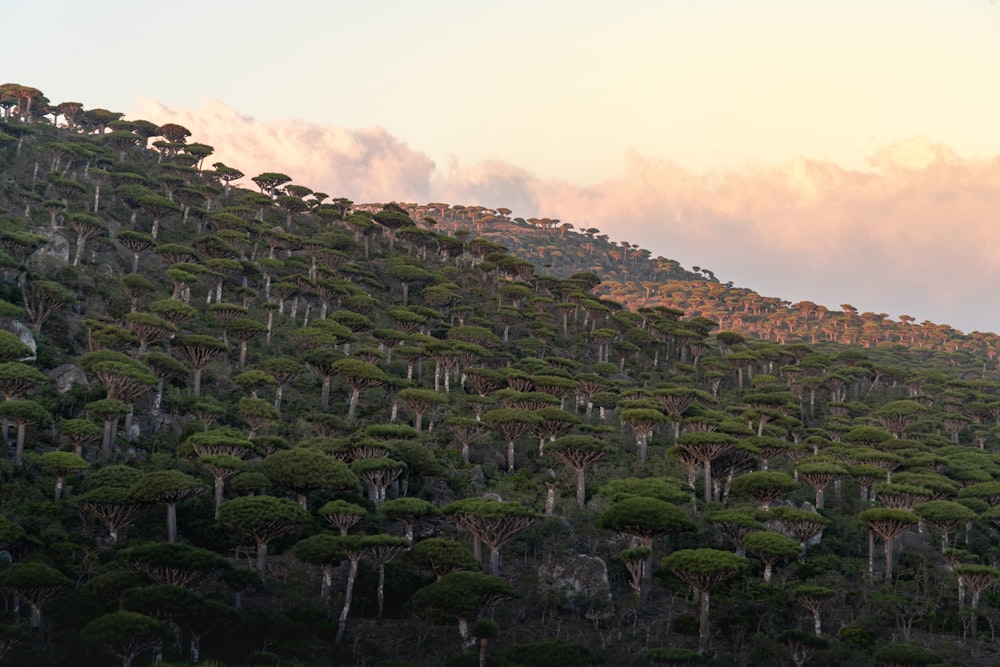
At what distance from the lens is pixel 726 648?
1692 inches

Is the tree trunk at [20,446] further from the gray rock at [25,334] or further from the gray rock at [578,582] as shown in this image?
the gray rock at [578,582]

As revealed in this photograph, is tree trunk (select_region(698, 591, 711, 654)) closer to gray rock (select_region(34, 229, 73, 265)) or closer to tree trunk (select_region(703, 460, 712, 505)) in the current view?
tree trunk (select_region(703, 460, 712, 505))

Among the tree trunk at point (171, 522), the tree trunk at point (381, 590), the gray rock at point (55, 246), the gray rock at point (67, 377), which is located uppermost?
the gray rock at point (55, 246)

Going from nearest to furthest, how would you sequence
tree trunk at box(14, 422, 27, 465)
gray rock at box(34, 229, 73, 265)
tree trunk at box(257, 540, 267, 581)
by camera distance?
tree trunk at box(257, 540, 267, 581) < tree trunk at box(14, 422, 27, 465) < gray rock at box(34, 229, 73, 265)

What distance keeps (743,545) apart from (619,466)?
21231mm

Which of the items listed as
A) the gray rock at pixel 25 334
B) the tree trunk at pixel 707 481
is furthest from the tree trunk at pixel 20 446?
the tree trunk at pixel 707 481

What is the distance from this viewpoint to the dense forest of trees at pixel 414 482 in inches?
1544

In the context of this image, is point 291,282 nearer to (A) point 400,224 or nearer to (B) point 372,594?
(A) point 400,224

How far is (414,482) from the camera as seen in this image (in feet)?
198

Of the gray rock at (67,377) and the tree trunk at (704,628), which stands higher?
the gray rock at (67,377)

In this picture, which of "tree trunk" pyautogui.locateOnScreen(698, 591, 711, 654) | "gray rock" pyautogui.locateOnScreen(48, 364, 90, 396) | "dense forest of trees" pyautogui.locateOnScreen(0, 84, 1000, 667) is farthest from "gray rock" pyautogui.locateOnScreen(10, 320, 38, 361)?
"tree trunk" pyautogui.locateOnScreen(698, 591, 711, 654)

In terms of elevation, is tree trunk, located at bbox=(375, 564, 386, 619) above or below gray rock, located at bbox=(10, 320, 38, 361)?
below

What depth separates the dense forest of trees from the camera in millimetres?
39219

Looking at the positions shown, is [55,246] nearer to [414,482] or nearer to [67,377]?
[67,377]
